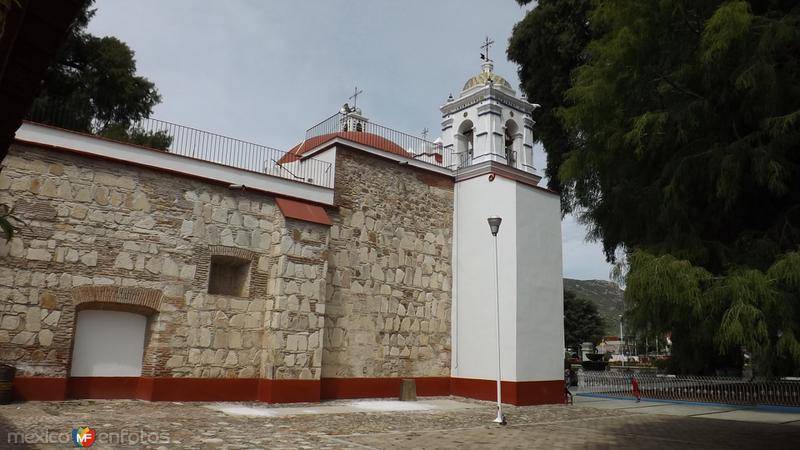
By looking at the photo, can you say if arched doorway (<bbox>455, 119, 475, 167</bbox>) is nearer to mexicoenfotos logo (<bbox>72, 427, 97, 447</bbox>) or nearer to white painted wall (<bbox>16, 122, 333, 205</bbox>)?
white painted wall (<bbox>16, 122, 333, 205</bbox>)

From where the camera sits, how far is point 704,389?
54.2 ft

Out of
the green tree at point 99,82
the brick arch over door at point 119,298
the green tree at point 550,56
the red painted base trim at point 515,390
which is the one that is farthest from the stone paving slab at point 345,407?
the green tree at point 99,82

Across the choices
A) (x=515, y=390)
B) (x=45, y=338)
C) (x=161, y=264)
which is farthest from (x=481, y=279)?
(x=45, y=338)

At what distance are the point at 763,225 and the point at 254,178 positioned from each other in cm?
982

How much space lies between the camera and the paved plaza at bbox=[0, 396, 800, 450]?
24.9 feet

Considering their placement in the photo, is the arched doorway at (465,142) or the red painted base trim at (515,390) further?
the arched doorway at (465,142)

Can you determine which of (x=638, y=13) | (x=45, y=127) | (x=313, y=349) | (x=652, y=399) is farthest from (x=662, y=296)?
(x=652, y=399)

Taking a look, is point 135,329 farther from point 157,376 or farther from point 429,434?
point 429,434

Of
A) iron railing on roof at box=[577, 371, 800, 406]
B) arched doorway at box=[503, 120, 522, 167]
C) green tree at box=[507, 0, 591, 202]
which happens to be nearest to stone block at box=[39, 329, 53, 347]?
arched doorway at box=[503, 120, 522, 167]

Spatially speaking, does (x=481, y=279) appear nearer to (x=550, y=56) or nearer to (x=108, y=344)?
(x=108, y=344)

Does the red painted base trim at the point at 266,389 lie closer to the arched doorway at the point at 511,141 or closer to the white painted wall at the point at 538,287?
the white painted wall at the point at 538,287

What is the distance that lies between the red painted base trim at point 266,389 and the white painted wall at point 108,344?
169 mm

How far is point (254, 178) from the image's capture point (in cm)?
1291

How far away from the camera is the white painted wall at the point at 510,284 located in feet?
47.4
